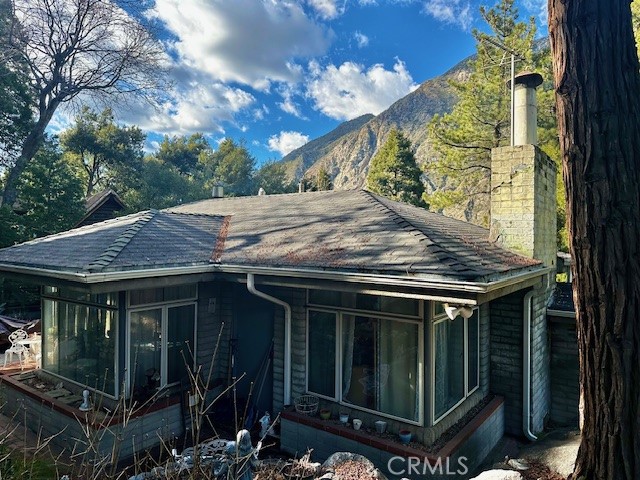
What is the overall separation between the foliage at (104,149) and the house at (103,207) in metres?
13.8

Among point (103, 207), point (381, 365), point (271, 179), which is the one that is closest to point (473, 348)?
point (381, 365)

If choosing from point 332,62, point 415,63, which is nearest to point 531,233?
point 332,62

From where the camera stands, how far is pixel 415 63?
6181 cm

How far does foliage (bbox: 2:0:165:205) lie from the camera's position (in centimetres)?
1711

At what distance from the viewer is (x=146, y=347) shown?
626 centimetres

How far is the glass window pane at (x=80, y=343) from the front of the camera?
610 cm

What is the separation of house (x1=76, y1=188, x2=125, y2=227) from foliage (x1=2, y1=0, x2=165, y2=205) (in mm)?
3023

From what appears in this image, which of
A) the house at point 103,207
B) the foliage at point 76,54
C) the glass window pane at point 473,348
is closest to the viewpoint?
the glass window pane at point 473,348

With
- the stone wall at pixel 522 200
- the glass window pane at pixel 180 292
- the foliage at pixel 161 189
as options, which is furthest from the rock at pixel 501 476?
the foliage at pixel 161 189

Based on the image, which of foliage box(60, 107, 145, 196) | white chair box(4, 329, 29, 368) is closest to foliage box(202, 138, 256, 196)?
foliage box(60, 107, 145, 196)

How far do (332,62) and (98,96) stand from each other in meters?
30.6

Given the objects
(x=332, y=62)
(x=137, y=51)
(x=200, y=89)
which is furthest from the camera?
(x=332, y=62)

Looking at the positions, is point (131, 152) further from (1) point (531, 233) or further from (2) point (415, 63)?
(2) point (415, 63)

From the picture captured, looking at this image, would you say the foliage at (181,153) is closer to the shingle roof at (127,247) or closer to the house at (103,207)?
the house at (103,207)
